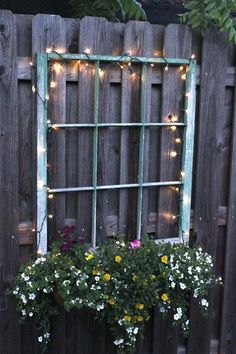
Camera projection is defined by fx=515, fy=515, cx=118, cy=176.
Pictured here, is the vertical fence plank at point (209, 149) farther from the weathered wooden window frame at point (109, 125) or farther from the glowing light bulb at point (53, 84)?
the glowing light bulb at point (53, 84)

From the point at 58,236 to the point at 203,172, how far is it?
107 centimetres

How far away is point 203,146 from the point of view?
3387mm

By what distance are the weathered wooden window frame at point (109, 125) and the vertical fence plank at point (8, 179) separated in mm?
134

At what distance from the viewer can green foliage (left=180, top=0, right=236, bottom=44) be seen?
3.01m

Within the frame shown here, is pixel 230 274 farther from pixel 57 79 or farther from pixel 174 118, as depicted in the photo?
pixel 57 79

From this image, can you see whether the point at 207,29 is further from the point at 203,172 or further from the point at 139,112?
the point at 203,172

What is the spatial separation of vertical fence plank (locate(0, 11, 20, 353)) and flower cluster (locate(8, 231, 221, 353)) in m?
0.13

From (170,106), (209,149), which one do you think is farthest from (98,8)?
(209,149)

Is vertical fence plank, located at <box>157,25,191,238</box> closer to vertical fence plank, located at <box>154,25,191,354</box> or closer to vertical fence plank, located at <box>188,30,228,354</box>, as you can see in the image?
vertical fence plank, located at <box>154,25,191,354</box>

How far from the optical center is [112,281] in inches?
111

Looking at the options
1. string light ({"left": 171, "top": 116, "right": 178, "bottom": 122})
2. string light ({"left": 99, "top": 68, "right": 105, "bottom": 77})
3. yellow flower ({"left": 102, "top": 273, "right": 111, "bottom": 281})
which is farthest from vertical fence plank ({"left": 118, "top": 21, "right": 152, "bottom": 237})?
yellow flower ({"left": 102, "top": 273, "right": 111, "bottom": 281})

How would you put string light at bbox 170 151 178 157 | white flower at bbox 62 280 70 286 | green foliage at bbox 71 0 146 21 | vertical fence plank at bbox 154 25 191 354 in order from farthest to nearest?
green foliage at bbox 71 0 146 21, string light at bbox 170 151 178 157, vertical fence plank at bbox 154 25 191 354, white flower at bbox 62 280 70 286

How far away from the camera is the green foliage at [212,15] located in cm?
301

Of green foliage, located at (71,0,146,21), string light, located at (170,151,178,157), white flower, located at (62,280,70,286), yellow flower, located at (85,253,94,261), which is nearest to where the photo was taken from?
white flower, located at (62,280,70,286)
